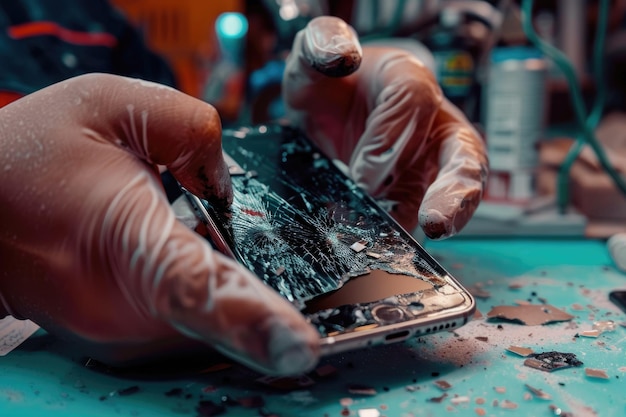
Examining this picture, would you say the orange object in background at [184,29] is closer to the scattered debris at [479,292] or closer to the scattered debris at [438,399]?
the scattered debris at [479,292]

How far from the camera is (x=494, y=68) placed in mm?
1270

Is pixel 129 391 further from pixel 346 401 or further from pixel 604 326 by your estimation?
pixel 604 326

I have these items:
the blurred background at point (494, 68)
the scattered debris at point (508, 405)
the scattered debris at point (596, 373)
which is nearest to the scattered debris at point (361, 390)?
the scattered debris at point (508, 405)

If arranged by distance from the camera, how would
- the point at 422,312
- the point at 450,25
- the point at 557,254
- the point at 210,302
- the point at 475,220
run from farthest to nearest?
the point at 450,25
the point at 475,220
the point at 557,254
the point at 422,312
the point at 210,302

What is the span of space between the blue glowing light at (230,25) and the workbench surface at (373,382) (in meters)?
1.06

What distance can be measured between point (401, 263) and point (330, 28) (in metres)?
0.31

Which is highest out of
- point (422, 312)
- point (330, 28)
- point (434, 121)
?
point (330, 28)

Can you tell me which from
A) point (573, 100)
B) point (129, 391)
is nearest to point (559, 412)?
point (129, 391)

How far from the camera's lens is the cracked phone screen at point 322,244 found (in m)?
0.57

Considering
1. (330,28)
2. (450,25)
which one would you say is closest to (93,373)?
(330,28)

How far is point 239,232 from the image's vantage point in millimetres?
658

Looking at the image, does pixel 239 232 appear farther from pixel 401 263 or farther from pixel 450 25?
pixel 450 25

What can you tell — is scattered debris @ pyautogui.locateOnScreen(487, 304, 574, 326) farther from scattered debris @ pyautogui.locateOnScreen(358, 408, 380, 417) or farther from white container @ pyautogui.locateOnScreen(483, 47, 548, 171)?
white container @ pyautogui.locateOnScreen(483, 47, 548, 171)

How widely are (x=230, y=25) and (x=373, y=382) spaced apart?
47.4 inches
